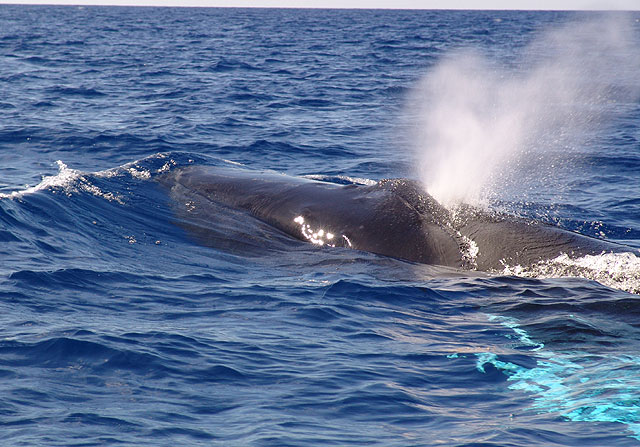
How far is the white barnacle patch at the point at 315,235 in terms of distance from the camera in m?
12.3

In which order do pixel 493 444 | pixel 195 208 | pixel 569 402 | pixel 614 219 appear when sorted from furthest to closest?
pixel 614 219 < pixel 195 208 < pixel 569 402 < pixel 493 444

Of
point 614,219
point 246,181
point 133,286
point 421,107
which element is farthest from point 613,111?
point 133,286

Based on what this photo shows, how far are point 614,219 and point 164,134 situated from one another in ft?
43.9

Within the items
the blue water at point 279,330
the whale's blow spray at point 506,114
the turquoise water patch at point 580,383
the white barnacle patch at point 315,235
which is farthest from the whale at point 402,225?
the turquoise water patch at point 580,383

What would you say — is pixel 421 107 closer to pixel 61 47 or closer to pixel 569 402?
pixel 569 402

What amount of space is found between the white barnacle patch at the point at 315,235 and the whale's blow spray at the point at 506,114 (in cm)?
195

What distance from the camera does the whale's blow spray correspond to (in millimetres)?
18453

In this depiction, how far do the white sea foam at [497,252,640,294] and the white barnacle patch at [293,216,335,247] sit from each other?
9.17 feet

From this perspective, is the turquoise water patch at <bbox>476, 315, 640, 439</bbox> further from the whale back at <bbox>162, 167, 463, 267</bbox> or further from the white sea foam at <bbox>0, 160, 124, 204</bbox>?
the white sea foam at <bbox>0, 160, 124, 204</bbox>

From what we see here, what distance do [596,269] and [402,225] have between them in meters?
2.92

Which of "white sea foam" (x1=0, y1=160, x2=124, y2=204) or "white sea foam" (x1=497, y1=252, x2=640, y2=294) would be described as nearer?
"white sea foam" (x1=497, y1=252, x2=640, y2=294)

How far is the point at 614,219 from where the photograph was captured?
1540 centimetres

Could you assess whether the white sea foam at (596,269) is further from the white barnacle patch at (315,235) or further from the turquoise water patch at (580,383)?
the white barnacle patch at (315,235)

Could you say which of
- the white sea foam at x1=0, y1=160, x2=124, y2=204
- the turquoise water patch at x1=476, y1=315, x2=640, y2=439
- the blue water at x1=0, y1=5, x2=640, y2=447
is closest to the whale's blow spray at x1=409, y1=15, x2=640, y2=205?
the blue water at x1=0, y1=5, x2=640, y2=447
